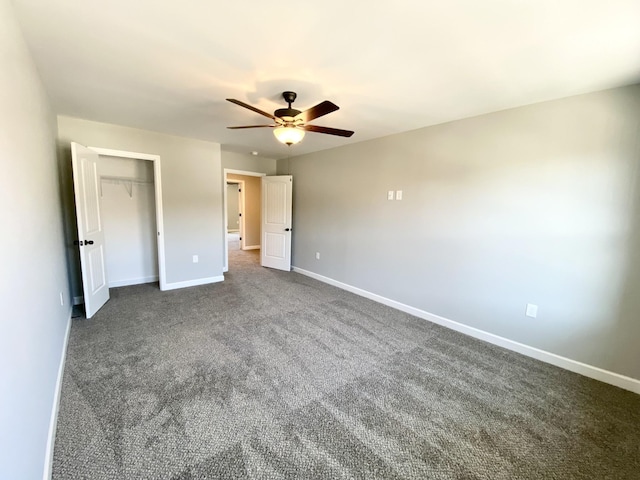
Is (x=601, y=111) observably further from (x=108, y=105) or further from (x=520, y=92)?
(x=108, y=105)

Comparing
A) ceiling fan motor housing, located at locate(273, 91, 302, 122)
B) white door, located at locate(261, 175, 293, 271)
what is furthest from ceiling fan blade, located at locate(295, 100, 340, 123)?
white door, located at locate(261, 175, 293, 271)

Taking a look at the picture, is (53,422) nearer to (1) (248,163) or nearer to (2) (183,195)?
(2) (183,195)

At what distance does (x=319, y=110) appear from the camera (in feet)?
6.53

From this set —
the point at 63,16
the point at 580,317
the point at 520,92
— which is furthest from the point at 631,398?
the point at 63,16

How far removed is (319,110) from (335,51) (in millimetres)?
377

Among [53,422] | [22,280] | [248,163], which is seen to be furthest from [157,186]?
[53,422]

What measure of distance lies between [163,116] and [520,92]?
3.62 meters

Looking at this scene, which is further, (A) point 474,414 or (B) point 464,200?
(B) point 464,200

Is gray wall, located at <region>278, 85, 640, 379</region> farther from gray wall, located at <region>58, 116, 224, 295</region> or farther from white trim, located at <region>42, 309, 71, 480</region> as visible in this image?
white trim, located at <region>42, 309, 71, 480</region>

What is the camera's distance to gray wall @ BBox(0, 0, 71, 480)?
1.03 m

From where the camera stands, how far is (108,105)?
2.80 metres

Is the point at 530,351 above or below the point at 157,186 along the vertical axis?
below

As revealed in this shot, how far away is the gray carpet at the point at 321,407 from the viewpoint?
150 cm

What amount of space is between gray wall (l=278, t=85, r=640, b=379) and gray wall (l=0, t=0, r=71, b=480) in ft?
11.3
